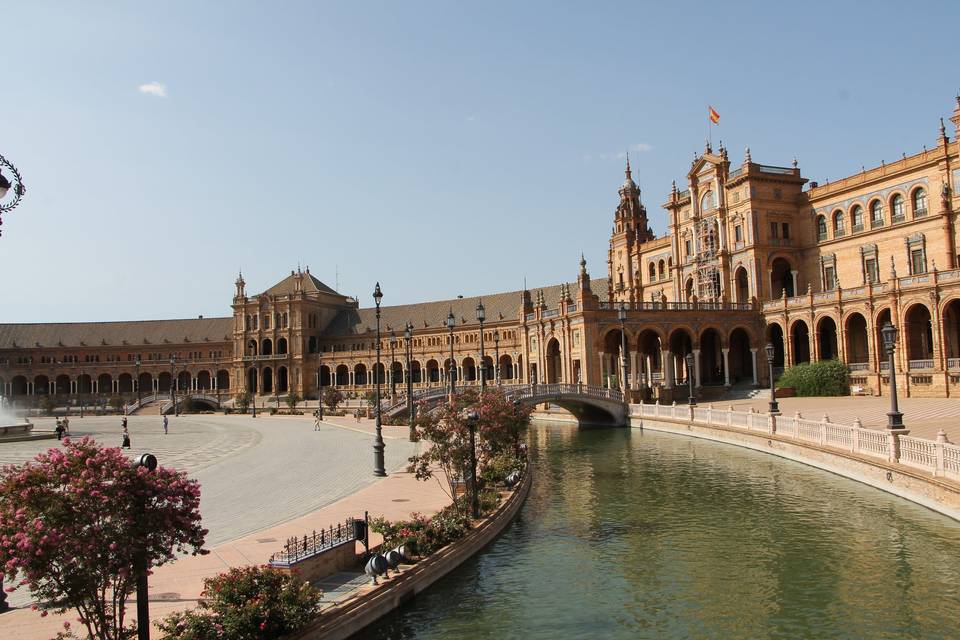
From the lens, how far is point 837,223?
69.2m

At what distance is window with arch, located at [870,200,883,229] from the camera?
64750mm

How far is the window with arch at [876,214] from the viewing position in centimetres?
6475

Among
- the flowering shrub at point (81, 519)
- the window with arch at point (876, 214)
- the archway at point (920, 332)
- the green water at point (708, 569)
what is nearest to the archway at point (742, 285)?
the window with arch at point (876, 214)

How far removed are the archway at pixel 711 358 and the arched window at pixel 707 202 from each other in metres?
12.8

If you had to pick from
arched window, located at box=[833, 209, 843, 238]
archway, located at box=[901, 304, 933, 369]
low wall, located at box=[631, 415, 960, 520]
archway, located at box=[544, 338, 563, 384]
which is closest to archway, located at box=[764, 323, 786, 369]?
arched window, located at box=[833, 209, 843, 238]

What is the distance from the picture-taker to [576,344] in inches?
2514

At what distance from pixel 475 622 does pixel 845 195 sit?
6458cm

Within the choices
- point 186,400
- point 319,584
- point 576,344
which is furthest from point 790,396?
point 186,400

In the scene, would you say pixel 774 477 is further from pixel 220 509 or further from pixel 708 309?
pixel 708 309

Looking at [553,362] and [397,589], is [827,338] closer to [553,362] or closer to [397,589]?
[553,362]

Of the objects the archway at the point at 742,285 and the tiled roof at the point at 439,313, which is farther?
the tiled roof at the point at 439,313

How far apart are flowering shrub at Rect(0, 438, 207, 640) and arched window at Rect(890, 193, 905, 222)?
2612 inches

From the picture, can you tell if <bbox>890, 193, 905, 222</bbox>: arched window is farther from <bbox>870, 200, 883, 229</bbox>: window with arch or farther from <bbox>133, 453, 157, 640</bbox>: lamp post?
<bbox>133, 453, 157, 640</bbox>: lamp post

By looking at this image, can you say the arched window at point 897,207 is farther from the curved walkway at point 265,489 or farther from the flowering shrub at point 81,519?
the flowering shrub at point 81,519
